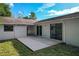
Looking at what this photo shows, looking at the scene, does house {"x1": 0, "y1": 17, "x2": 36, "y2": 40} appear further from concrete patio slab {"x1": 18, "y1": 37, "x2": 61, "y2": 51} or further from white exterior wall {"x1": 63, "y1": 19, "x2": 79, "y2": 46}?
white exterior wall {"x1": 63, "y1": 19, "x2": 79, "y2": 46}

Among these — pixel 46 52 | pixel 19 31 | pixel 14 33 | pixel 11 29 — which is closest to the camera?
pixel 46 52

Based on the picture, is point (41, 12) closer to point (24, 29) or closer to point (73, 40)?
point (24, 29)

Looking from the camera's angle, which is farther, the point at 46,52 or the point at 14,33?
the point at 14,33

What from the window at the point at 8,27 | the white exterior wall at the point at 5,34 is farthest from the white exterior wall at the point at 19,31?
the white exterior wall at the point at 5,34

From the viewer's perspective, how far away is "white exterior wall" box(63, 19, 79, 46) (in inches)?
441

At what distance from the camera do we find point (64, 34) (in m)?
13.0

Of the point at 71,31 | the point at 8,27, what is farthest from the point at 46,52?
the point at 8,27

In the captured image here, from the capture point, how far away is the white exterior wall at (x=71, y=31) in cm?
1121

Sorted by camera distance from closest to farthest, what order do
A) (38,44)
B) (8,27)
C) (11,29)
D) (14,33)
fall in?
(38,44) < (8,27) < (11,29) < (14,33)

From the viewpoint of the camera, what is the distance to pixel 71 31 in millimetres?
11898

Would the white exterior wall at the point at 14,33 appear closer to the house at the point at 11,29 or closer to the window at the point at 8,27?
the house at the point at 11,29

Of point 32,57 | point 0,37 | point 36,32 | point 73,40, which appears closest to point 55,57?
point 32,57

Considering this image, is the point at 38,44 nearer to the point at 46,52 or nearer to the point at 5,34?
the point at 46,52

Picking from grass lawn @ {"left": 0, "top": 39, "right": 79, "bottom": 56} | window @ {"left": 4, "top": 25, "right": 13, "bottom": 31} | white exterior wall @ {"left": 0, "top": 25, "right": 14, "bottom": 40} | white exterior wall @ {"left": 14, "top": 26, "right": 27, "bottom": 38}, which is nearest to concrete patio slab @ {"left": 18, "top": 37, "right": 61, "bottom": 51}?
grass lawn @ {"left": 0, "top": 39, "right": 79, "bottom": 56}
